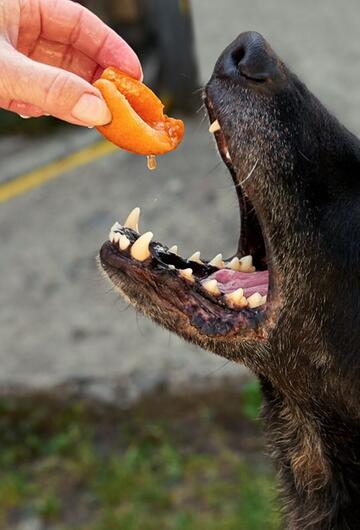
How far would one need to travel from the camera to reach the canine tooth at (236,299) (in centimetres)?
297

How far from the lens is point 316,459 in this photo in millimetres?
3141

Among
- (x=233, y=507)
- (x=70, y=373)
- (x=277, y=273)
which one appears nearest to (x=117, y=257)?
(x=277, y=273)

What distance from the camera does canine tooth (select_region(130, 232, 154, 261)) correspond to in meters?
2.97

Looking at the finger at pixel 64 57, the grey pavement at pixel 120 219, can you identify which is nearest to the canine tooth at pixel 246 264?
the finger at pixel 64 57

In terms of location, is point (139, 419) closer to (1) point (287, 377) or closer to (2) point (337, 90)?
(1) point (287, 377)

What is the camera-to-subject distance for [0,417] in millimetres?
4984

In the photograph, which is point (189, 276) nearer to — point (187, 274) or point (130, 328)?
point (187, 274)

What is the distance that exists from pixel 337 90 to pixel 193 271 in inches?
172

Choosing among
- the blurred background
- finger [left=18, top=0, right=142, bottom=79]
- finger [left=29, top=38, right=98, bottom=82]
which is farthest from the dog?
the blurred background

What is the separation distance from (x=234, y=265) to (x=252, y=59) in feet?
2.11

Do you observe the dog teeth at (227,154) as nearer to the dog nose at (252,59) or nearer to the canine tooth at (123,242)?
the dog nose at (252,59)

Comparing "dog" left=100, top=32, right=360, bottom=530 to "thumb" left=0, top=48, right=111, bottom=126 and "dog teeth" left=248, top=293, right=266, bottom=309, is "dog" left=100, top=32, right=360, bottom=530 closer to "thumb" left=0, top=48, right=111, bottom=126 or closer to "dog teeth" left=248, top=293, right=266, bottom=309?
"dog teeth" left=248, top=293, right=266, bottom=309

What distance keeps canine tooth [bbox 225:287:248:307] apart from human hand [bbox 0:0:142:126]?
0.68m

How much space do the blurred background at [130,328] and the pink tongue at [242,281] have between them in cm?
93
